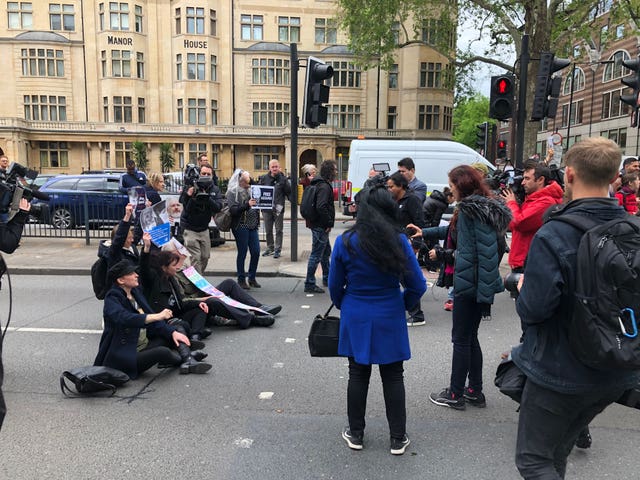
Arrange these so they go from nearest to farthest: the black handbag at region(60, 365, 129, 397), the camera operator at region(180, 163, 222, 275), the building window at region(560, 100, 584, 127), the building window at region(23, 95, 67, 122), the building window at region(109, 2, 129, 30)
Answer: the black handbag at region(60, 365, 129, 397), the camera operator at region(180, 163, 222, 275), the building window at region(109, 2, 129, 30), the building window at region(23, 95, 67, 122), the building window at region(560, 100, 584, 127)

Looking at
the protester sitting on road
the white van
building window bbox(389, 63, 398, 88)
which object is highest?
building window bbox(389, 63, 398, 88)

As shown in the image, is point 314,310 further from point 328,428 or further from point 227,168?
point 227,168

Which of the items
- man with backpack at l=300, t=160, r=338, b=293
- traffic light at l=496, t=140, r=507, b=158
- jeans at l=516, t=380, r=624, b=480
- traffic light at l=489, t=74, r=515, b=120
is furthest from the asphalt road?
traffic light at l=496, t=140, r=507, b=158

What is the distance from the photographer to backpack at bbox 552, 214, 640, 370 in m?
1.84

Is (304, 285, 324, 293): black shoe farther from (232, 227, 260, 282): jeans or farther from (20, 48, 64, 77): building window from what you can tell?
(20, 48, 64, 77): building window

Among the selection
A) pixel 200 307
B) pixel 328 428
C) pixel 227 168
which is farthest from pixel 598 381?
pixel 227 168

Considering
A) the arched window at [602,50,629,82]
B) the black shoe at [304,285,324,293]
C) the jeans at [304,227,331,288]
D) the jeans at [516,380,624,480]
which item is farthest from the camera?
the arched window at [602,50,629,82]

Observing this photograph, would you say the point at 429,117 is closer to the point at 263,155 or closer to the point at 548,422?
the point at 263,155

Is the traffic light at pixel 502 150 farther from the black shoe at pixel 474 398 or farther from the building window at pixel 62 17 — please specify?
the building window at pixel 62 17

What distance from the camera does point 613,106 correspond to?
38.5 metres

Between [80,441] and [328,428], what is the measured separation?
65.8 inches

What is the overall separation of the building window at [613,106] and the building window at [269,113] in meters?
25.1

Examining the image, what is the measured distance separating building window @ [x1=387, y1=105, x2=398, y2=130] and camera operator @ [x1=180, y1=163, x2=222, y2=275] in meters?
33.0

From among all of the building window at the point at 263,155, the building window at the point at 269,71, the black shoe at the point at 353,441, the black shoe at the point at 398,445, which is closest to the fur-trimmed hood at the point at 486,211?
the black shoe at the point at 398,445
